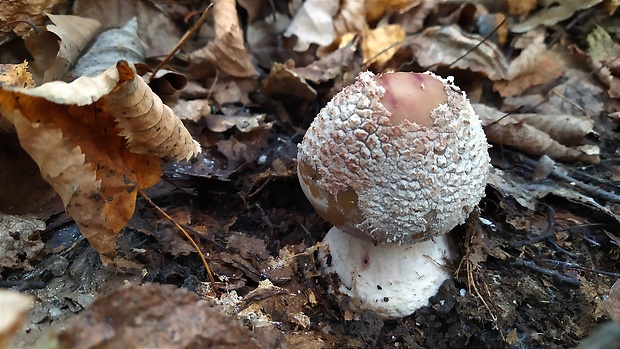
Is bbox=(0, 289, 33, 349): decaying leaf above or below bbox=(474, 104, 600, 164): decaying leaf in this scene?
above

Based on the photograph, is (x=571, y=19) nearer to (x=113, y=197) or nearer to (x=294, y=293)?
(x=294, y=293)

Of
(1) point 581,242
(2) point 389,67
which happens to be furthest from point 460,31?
(1) point 581,242

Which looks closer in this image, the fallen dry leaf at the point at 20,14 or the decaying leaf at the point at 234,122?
the fallen dry leaf at the point at 20,14

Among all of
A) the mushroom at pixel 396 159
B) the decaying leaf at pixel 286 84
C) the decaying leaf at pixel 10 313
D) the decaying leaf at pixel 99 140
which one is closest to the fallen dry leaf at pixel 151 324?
the decaying leaf at pixel 10 313

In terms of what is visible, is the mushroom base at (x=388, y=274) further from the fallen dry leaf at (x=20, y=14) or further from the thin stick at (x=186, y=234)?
the fallen dry leaf at (x=20, y=14)

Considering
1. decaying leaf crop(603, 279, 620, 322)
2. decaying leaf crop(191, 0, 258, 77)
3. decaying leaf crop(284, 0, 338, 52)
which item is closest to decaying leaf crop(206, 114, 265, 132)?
decaying leaf crop(191, 0, 258, 77)

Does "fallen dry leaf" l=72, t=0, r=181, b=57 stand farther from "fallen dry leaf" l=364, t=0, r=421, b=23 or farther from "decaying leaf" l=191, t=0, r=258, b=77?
"fallen dry leaf" l=364, t=0, r=421, b=23

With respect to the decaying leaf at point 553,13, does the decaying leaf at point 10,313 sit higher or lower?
higher

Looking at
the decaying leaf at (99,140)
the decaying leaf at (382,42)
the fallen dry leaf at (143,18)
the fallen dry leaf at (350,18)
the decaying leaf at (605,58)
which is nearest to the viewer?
the decaying leaf at (99,140)
